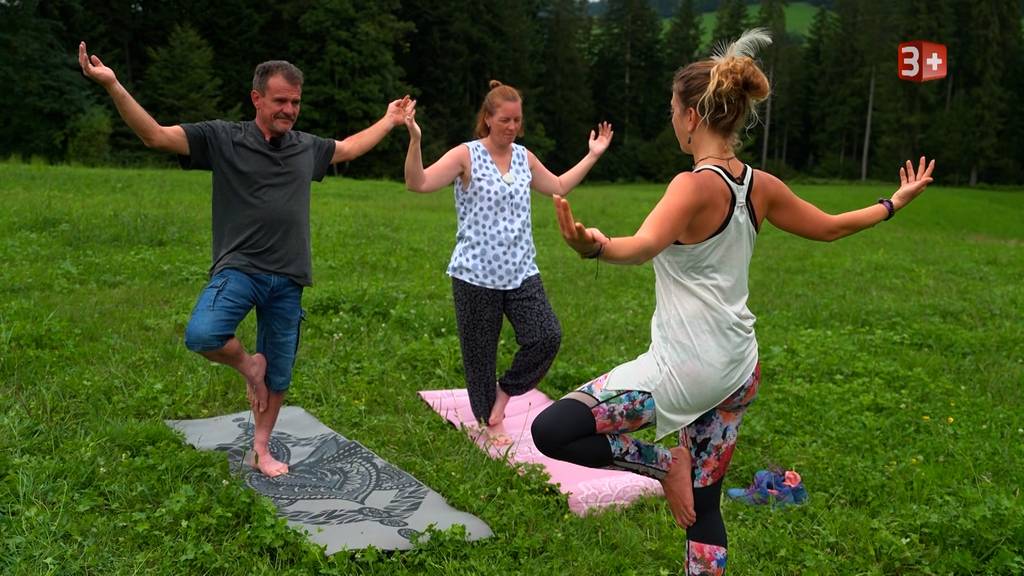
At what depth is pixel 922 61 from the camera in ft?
26.8

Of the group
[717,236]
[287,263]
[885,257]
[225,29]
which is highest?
[225,29]

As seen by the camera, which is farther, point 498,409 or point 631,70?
point 631,70

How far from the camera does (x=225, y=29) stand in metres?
51.2

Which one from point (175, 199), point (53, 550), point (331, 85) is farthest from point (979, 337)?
point (331, 85)

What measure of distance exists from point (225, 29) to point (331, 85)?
888 centimetres

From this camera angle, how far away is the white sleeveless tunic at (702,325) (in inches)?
→ 122

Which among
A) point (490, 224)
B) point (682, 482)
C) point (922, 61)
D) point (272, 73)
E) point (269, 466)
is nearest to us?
point (682, 482)

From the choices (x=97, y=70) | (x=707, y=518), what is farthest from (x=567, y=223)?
(x=97, y=70)

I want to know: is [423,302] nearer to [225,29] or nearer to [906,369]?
[906,369]

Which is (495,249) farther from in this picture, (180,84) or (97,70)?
(180,84)

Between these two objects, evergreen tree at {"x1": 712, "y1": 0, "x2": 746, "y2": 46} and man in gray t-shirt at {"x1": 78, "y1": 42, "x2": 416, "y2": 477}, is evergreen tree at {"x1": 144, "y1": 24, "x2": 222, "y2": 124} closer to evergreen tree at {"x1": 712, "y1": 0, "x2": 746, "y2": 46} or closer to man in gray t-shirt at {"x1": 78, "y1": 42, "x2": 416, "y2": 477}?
evergreen tree at {"x1": 712, "y1": 0, "x2": 746, "y2": 46}

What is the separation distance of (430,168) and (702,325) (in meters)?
2.54

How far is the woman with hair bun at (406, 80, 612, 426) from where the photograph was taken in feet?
18.0

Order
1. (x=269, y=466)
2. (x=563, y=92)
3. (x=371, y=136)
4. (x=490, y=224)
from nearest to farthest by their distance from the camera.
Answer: (x=269, y=466) < (x=371, y=136) < (x=490, y=224) < (x=563, y=92)
